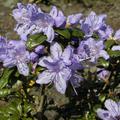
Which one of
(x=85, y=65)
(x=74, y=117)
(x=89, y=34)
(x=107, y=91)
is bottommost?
(x=74, y=117)

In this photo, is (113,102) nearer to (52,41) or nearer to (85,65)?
(85,65)

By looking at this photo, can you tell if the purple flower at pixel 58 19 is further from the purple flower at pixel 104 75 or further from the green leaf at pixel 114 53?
the purple flower at pixel 104 75

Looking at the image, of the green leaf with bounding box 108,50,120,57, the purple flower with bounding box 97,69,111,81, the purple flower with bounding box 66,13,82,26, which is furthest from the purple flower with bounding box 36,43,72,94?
the purple flower with bounding box 97,69,111,81

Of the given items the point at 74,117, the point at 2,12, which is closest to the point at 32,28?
the point at 74,117

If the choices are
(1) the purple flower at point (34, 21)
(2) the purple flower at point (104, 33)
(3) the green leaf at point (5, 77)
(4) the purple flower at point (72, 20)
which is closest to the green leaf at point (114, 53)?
(2) the purple flower at point (104, 33)

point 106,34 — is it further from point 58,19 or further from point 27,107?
point 27,107

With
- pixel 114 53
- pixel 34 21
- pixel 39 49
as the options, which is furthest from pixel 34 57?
pixel 114 53

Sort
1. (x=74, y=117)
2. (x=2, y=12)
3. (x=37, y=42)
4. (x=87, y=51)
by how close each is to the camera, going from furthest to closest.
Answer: (x=2, y=12) < (x=74, y=117) < (x=87, y=51) < (x=37, y=42)
